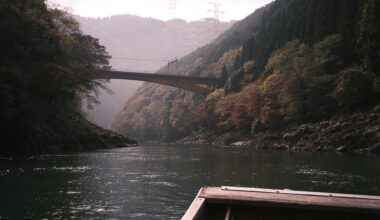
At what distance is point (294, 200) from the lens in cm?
743

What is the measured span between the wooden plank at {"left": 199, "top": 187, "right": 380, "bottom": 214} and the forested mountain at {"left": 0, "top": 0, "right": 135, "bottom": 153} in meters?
34.4

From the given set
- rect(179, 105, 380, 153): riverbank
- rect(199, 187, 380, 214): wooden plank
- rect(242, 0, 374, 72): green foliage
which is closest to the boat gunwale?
rect(199, 187, 380, 214): wooden plank

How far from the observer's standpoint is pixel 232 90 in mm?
94750

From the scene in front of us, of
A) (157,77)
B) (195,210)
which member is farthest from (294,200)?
(157,77)

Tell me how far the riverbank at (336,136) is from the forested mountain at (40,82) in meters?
23.5

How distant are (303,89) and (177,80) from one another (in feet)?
140

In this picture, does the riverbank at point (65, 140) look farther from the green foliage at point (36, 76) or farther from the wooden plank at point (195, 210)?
the wooden plank at point (195, 210)

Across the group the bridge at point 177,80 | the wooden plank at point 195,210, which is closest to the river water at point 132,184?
the wooden plank at point 195,210

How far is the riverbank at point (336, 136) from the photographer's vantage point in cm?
4622

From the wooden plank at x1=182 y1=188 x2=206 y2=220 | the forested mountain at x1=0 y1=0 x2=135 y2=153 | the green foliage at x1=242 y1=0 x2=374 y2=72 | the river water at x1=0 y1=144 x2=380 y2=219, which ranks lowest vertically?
the river water at x1=0 y1=144 x2=380 y2=219

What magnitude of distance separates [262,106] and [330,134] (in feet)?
72.3

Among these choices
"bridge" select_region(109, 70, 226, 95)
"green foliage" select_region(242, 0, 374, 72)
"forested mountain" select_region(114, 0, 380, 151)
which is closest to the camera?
"forested mountain" select_region(114, 0, 380, 151)

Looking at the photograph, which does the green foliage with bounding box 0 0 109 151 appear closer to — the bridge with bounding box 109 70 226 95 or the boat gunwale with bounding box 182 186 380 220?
the boat gunwale with bounding box 182 186 380 220

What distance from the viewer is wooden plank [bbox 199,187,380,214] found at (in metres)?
7.17
